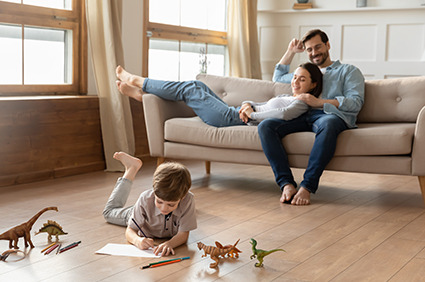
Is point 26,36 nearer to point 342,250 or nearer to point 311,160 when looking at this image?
point 311,160

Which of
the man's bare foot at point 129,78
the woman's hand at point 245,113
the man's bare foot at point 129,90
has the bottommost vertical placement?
the woman's hand at point 245,113

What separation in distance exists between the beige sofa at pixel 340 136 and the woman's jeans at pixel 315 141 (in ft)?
0.21

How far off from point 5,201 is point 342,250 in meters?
1.81

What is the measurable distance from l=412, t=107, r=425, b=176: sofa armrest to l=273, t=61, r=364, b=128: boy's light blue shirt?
40 cm

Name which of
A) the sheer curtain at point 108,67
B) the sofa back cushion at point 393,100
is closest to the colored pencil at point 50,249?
the sheer curtain at point 108,67

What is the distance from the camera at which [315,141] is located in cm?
311

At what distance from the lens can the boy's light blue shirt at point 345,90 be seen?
3260 mm

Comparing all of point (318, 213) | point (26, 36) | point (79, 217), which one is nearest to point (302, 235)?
point (318, 213)

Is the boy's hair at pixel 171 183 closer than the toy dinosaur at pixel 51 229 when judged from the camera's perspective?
Yes

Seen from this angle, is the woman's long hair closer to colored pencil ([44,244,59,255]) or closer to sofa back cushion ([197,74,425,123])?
sofa back cushion ([197,74,425,123])

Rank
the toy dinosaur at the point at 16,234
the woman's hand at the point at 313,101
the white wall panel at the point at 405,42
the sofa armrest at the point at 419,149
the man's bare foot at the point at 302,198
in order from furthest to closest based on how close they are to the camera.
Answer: the white wall panel at the point at 405,42 < the woman's hand at the point at 313,101 < the man's bare foot at the point at 302,198 < the sofa armrest at the point at 419,149 < the toy dinosaur at the point at 16,234

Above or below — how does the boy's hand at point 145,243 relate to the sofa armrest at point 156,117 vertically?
below

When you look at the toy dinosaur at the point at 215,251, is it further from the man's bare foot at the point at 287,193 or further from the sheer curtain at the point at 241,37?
the sheer curtain at the point at 241,37

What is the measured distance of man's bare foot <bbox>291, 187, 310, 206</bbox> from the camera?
3.06m
